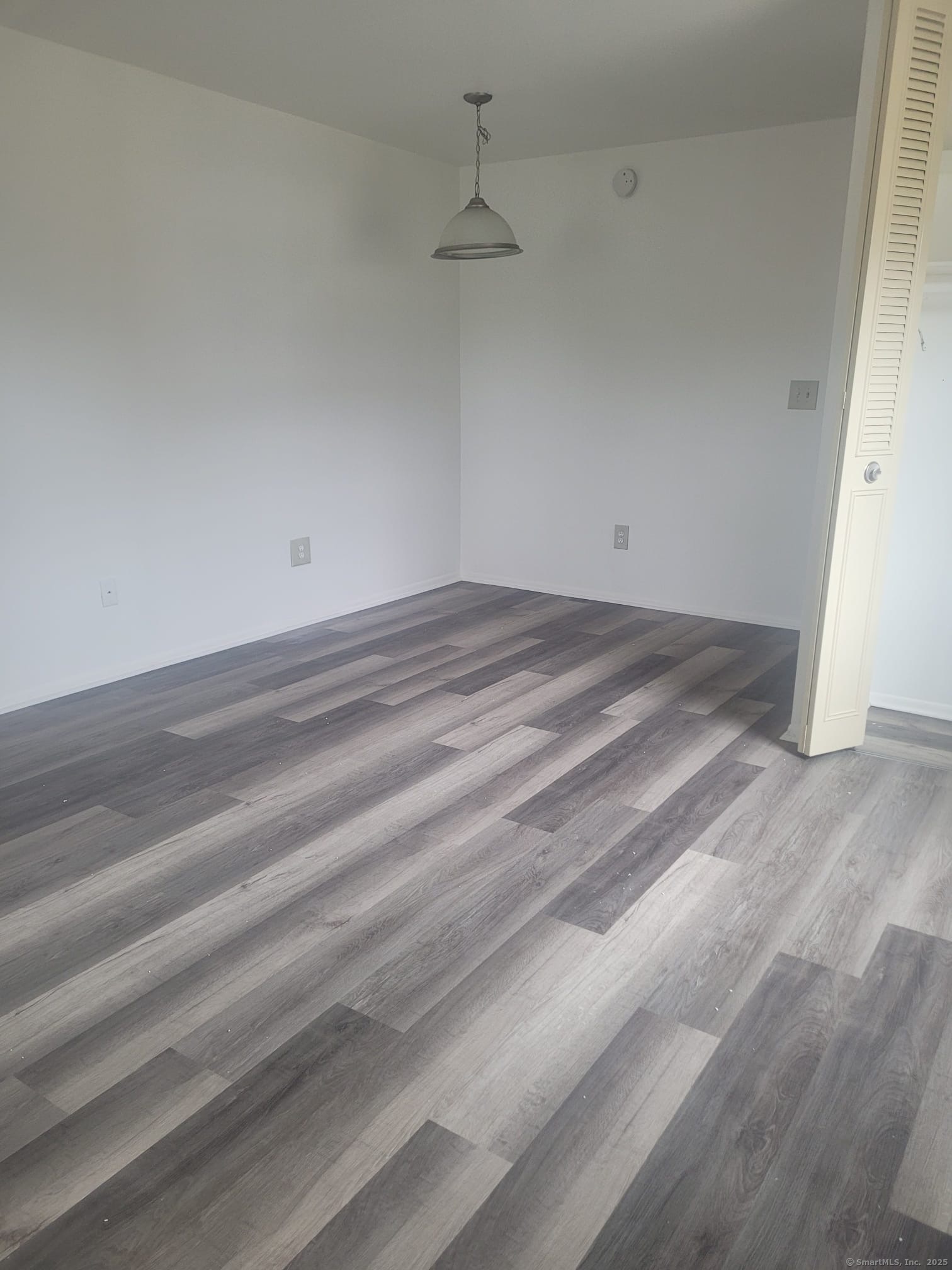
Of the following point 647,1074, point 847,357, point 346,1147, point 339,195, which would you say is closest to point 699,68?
point 847,357

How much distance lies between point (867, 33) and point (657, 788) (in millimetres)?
2251

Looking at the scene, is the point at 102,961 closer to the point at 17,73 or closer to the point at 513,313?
the point at 17,73

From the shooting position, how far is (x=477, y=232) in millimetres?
3662

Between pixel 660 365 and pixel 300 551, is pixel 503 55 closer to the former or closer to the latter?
pixel 660 365

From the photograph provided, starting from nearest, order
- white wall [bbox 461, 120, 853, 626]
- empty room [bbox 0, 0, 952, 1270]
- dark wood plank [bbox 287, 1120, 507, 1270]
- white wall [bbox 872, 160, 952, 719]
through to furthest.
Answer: dark wood plank [bbox 287, 1120, 507, 1270], empty room [bbox 0, 0, 952, 1270], white wall [bbox 872, 160, 952, 719], white wall [bbox 461, 120, 853, 626]

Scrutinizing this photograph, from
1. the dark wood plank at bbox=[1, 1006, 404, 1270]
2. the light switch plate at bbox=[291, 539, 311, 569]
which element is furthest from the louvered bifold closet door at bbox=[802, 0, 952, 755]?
the light switch plate at bbox=[291, 539, 311, 569]

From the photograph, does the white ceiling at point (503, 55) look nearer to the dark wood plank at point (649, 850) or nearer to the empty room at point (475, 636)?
the empty room at point (475, 636)

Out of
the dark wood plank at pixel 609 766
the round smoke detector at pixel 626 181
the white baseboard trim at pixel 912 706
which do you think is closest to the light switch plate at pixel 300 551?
the dark wood plank at pixel 609 766

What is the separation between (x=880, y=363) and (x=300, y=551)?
2.82 m

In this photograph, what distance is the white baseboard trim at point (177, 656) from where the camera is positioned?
3613 millimetres

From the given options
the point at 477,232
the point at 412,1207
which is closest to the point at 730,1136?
the point at 412,1207

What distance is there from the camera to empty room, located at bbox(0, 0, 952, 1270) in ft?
5.13

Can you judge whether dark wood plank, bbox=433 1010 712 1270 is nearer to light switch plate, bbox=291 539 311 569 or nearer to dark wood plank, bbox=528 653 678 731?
dark wood plank, bbox=528 653 678 731

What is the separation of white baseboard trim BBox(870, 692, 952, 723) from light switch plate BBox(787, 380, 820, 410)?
5.19 ft
